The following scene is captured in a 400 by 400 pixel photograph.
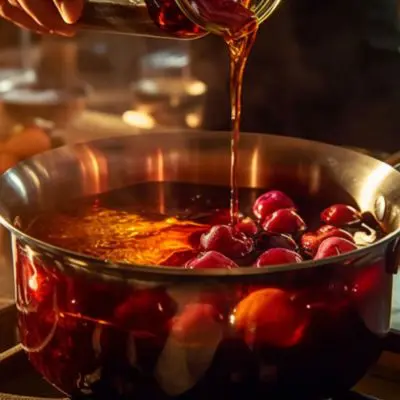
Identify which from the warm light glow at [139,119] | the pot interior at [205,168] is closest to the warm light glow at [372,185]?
the pot interior at [205,168]

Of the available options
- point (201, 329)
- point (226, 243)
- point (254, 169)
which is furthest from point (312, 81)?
point (201, 329)

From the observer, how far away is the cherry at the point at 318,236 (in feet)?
3.43

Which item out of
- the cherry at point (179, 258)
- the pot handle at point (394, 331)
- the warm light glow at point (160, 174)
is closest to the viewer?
the pot handle at point (394, 331)

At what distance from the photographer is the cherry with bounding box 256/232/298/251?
3.54 feet

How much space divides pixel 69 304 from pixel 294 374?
23 cm

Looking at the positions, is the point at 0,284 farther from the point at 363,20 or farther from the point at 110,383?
the point at 363,20

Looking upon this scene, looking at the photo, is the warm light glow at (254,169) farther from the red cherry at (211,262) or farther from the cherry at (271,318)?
the cherry at (271,318)

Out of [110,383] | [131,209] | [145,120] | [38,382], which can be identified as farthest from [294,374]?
[145,120]

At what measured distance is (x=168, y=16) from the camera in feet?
3.64

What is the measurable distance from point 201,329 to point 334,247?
0.23m

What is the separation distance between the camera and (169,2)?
1092mm

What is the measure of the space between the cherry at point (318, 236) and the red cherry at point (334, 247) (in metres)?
0.06

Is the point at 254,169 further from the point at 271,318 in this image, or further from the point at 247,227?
the point at 271,318

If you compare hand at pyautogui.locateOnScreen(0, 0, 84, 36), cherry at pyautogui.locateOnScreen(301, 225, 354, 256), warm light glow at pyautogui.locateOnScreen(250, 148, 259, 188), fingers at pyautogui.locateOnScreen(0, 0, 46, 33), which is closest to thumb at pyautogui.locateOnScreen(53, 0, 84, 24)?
hand at pyautogui.locateOnScreen(0, 0, 84, 36)
